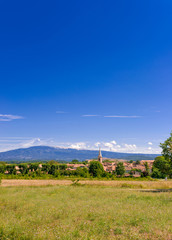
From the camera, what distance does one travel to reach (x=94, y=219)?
12.0 metres

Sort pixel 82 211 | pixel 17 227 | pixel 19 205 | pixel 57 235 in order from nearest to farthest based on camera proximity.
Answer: pixel 57 235
pixel 17 227
pixel 82 211
pixel 19 205

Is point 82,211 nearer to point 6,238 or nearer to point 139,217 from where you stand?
point 139,217

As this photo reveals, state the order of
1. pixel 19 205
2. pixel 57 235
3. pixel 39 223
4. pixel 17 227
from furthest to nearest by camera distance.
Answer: pixel 19 205 → pixel 39 223 → pixel 17 227 → pixel 57 235

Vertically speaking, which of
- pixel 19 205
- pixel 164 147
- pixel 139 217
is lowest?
pixel 19 205

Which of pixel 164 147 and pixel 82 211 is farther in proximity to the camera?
pixel 164 147

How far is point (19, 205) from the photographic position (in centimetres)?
1741

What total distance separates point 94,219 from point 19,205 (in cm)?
943

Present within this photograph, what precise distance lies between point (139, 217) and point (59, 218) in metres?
5.77

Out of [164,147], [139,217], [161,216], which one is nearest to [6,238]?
[139,217]

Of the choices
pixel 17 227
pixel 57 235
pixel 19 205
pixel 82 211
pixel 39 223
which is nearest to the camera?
pixel 57 235

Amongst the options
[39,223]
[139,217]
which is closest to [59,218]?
[39,223]

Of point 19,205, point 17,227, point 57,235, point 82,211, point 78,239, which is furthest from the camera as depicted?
point 19,205

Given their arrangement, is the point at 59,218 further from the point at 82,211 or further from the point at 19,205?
the point at 19,205

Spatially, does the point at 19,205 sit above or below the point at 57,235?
below
